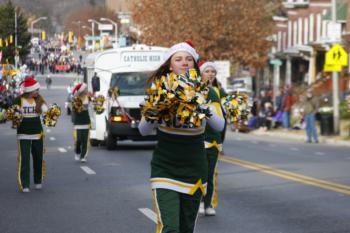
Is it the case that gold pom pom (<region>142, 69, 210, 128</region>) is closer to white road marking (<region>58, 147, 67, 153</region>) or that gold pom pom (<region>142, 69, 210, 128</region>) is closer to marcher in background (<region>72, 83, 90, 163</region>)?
marcher in background (<region>72, 83, 90, 163</region>)

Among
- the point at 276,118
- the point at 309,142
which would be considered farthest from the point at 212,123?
the point at 276,118

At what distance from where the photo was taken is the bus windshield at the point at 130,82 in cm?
2422

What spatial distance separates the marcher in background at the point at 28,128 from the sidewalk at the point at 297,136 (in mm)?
17326

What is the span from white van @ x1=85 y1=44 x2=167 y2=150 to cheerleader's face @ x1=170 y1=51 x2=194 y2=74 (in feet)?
53.4

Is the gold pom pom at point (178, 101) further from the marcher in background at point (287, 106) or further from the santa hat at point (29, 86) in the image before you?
the marcher in background at point (287, 106)

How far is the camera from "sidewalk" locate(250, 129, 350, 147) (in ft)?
100

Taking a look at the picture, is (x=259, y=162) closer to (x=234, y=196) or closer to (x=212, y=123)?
(x=234, y=196)

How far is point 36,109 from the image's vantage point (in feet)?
46.3

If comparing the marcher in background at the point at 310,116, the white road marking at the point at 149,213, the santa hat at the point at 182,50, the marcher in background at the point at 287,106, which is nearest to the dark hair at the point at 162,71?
the santa hat at the point at 182,50

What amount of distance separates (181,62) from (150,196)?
6.70m

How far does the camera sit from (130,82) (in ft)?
80.7

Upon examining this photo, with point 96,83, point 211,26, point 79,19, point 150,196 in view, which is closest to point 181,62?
point 150,196

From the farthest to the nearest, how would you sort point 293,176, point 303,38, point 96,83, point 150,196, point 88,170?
point 303,38 → point 96,83 → point 88,170 → point 293,176 → point 150,196

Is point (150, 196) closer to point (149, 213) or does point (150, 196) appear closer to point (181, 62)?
point (149, 213)
